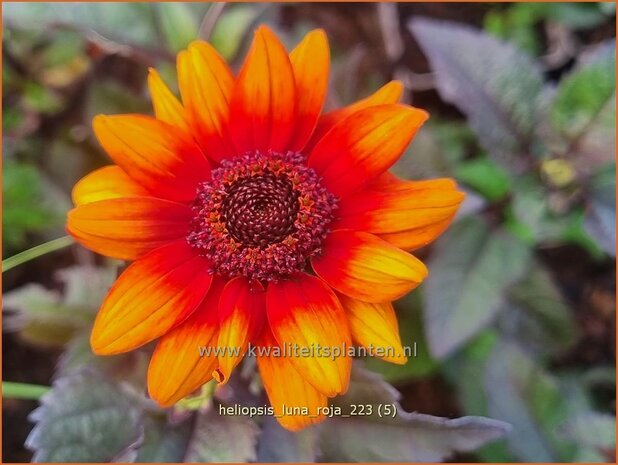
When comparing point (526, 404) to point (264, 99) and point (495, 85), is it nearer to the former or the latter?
point (495, 85)

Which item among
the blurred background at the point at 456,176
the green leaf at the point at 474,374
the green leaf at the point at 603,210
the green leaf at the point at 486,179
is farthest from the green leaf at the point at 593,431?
the green leaf at the point at 486,179

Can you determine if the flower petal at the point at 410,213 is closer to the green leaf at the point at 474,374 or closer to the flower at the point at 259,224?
the flower at the point at 259,224

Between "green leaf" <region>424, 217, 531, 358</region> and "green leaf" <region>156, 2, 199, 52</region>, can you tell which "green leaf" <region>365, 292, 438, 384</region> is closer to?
"green leaf" <region>424, 217, 531, 358</region>

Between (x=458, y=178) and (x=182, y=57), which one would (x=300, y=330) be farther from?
(x=458, y=178)

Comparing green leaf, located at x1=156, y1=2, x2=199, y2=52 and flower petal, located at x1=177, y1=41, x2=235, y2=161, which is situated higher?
green leaf, located at x1=156, y1=2, x2=199, y2=52

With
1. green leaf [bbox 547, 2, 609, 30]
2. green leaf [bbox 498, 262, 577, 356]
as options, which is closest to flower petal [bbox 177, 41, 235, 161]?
green leaf [bbox 498, 262, 577, 356]
